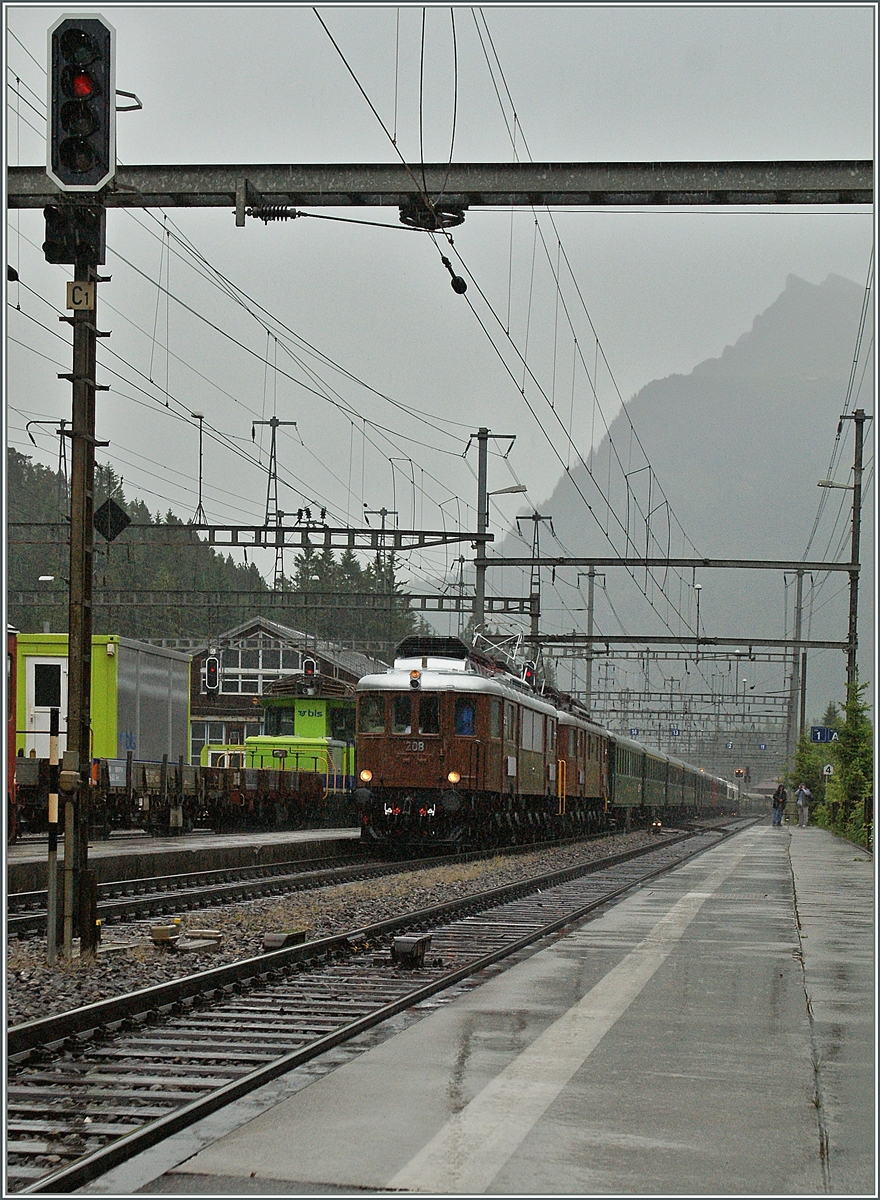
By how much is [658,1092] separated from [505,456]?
34610mm

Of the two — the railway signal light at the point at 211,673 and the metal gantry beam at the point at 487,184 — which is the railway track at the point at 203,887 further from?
the railway signal light at the point at 211,673

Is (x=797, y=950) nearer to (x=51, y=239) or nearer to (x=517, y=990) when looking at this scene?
(x=517, y=990)

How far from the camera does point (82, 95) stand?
30.3ft

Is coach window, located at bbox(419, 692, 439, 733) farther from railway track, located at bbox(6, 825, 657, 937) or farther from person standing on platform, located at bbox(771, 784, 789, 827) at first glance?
person standing on platform, located at bbox(771, 784, 789, 827)

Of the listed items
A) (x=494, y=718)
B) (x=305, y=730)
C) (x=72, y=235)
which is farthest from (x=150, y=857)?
(x=305, y=730)

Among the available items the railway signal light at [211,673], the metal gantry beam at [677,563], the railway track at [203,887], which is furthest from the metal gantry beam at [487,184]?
the metal gantry beam at [677,563]

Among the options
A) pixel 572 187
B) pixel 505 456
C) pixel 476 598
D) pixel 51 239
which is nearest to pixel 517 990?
pixel 51 239

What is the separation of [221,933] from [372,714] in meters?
14.0

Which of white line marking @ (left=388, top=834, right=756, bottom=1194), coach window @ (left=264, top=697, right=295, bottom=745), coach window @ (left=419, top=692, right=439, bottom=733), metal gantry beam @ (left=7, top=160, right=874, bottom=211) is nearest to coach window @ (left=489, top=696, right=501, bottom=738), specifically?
coach window @ (left=419, top=692, right=439, bottom=733)

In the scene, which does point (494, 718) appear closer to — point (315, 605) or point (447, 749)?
point (447, 749)

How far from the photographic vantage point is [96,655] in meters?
26.9

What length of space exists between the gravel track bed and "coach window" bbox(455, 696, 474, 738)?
254cm

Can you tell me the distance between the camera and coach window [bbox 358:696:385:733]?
26.5 m

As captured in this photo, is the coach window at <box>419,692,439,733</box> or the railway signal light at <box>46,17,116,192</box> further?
the coach window at <box>419,692,439,733</box>
